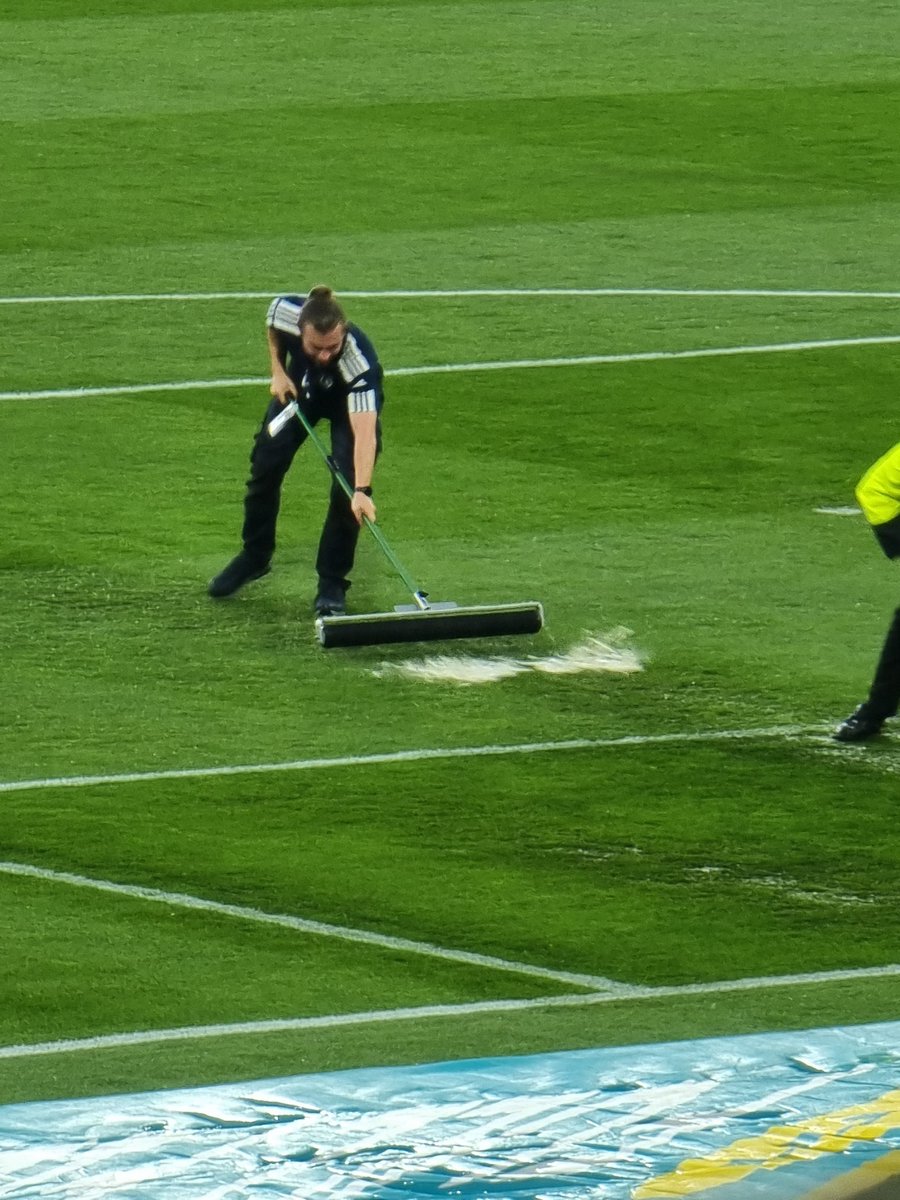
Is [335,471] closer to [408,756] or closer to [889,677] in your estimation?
[408,756]

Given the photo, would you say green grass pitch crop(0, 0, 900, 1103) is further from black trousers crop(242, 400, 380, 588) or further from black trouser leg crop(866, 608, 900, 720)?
black trousers crop(242, 400, 380, 588)

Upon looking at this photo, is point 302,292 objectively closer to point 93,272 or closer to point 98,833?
point 93,272

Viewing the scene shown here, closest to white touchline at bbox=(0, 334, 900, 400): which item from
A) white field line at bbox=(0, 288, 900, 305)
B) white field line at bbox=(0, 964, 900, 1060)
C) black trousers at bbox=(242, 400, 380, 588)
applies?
white field line at bbox=(0, 288, 900, 305)

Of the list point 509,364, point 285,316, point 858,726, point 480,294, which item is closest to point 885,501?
point 858,726

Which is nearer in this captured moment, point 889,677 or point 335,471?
point 889,677

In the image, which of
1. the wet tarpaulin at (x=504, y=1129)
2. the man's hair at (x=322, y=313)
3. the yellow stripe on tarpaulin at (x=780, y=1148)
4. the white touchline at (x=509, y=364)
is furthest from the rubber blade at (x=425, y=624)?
the white touchline at (x=509, y=364)

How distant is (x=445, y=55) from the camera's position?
2397 centimetres

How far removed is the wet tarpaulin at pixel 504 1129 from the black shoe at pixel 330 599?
14.3 feet

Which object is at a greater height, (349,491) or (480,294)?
(480,294)

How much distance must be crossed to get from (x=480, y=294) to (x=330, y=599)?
244 inches

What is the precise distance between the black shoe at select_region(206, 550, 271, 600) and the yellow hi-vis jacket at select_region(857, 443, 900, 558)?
3219 millimetres

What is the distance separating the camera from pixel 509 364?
15.6 m

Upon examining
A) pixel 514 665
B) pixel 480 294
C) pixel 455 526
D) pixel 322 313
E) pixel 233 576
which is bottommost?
pixel 514 665

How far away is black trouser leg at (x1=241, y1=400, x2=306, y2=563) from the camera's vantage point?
1154 centimetres
